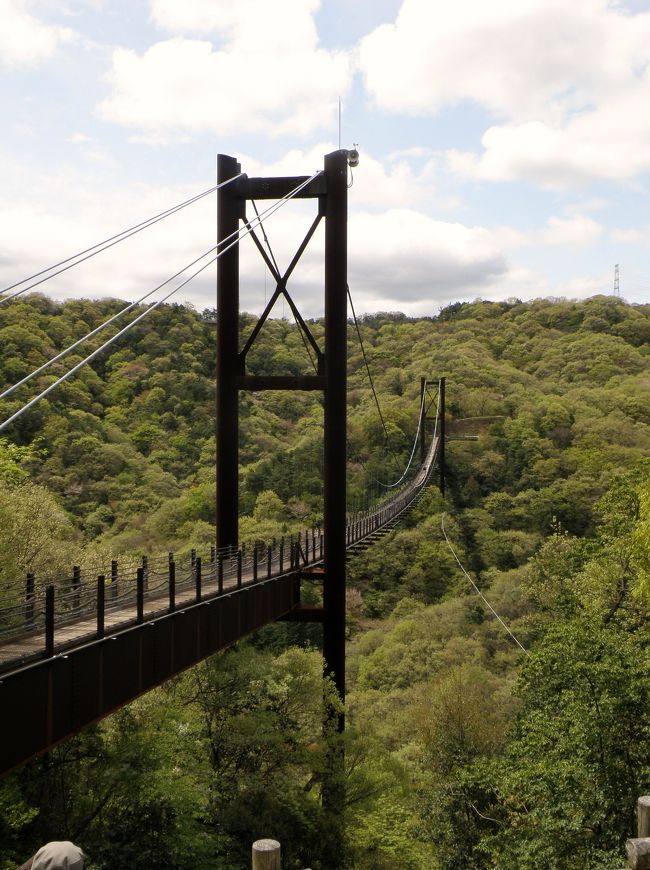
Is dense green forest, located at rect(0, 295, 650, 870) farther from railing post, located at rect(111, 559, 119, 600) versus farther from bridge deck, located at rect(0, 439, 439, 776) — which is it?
railing post, located at rect(111, 559, 119, 600)

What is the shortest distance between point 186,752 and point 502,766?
5.43 metres

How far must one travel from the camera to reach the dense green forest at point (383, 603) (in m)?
12.1

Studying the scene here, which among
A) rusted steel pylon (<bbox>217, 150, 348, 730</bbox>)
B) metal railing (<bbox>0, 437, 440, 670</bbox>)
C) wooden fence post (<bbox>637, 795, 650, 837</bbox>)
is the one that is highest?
rusted steel pylon (<bbox>217, 150, 348, 730</bbox>)

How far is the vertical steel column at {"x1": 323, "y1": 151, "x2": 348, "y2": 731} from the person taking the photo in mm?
15594

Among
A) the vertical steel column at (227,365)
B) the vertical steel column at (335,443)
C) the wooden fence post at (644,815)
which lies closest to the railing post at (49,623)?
the wooden fence post at (644,815)

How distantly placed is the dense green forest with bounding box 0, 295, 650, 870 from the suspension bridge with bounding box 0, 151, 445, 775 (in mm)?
2119

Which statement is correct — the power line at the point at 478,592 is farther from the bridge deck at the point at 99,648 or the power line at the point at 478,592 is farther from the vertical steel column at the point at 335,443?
the bridge deck at the point at 99,648

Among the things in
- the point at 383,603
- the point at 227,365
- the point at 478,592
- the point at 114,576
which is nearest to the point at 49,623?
the point at 114,576

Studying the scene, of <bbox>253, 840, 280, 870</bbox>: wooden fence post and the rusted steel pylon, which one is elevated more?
the rusted steel pylon

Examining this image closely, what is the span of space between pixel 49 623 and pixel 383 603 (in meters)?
32.1

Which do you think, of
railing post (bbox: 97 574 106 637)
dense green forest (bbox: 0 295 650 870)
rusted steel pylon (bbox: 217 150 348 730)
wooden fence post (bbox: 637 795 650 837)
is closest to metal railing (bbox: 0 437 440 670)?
railing post (bbox: 97 574 106 637)

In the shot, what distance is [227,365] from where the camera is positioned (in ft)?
54.7

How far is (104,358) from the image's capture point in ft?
182

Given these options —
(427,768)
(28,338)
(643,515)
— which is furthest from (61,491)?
(643,515)
